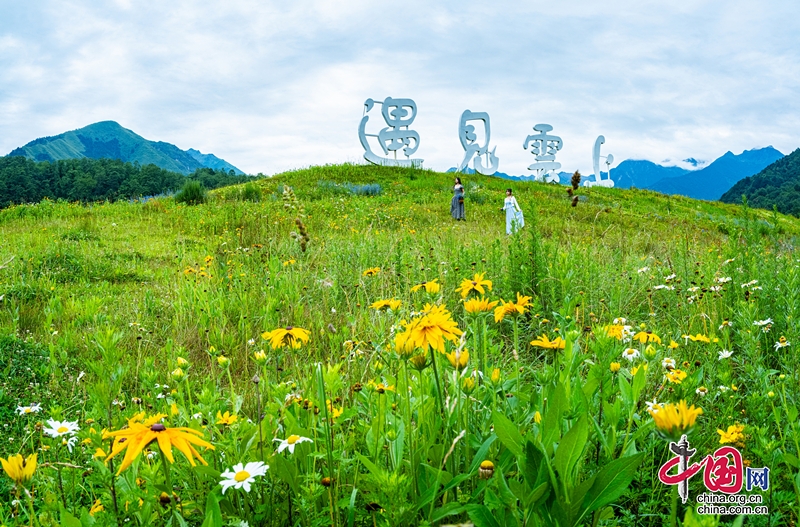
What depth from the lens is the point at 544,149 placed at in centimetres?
2973

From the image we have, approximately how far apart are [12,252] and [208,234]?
267 centimetres

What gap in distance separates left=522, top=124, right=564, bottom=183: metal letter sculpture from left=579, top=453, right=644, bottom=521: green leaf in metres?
29.8

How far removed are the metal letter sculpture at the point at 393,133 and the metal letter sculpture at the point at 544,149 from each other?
30.8 ft

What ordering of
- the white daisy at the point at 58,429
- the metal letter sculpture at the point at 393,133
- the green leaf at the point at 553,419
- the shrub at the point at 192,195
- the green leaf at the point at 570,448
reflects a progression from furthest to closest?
the metal letter sculpture at the point at 393,133, the shrub at the point at 192,195, the white daisy at the point at 58,429, the green leaf at the point at 553,419, the green leaf at the point at 570,448

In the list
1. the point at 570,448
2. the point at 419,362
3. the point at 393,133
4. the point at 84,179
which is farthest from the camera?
the point at 84,179

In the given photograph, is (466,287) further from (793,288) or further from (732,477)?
(793,288)

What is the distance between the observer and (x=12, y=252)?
17.9 feet

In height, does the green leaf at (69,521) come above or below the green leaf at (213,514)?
below

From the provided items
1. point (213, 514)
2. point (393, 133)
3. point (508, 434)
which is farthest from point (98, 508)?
point (393, 133)

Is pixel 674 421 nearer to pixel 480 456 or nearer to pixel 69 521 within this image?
pixel 480 456

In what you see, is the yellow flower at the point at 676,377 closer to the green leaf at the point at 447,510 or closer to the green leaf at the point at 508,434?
the green leaf at the point at 508,434

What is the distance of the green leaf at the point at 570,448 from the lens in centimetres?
92

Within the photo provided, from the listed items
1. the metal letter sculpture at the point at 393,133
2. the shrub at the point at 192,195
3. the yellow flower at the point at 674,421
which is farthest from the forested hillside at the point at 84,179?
the yellow flower at the point at 674,421

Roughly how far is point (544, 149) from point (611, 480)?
101ft
